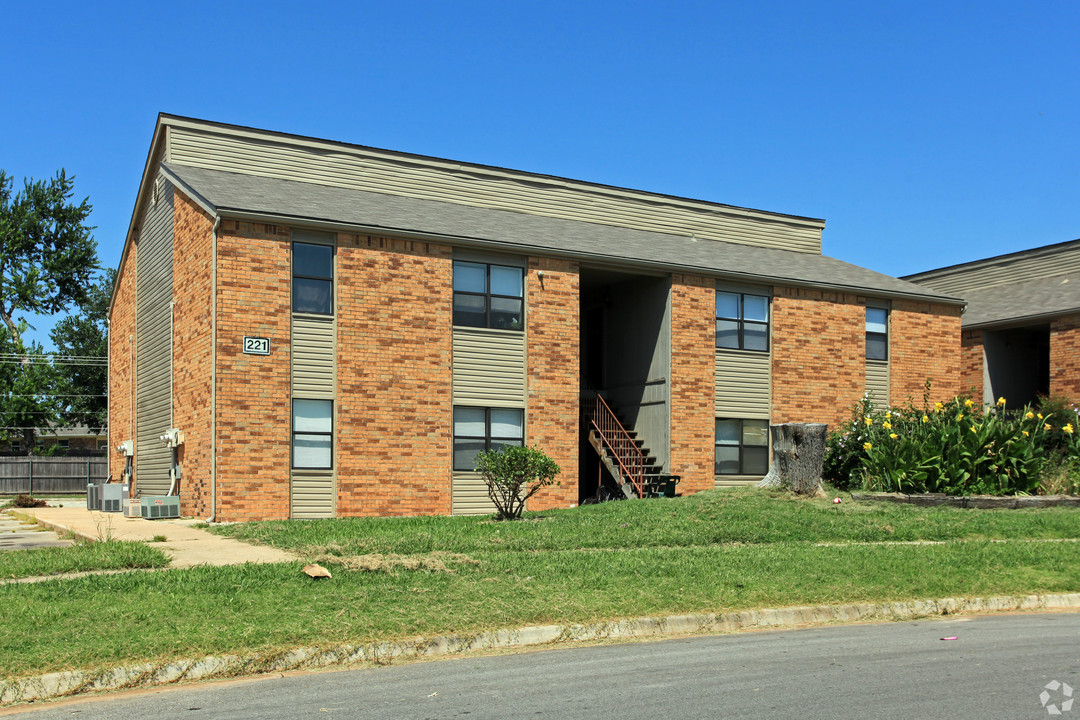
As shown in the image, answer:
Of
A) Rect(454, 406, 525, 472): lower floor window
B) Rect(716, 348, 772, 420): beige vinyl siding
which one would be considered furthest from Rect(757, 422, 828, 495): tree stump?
Rect(454, 406, 525, 472): lower floor window

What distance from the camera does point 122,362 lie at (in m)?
29.5

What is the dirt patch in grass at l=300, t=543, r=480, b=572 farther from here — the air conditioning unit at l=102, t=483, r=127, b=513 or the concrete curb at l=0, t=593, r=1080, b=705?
the air conditioning unit at l=102, t=483, r=127, b=513

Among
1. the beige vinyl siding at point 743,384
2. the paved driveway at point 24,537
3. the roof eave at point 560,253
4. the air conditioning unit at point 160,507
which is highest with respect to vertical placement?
the roof eave at point 560,253

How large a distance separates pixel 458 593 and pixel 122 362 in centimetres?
2260

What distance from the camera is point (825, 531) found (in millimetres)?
15578

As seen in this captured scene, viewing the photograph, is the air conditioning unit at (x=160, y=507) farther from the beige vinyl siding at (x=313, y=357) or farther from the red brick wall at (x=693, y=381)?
the red brick wall at (x=693, y=381)

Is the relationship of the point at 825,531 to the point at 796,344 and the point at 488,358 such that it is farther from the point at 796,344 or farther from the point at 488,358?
the point at 796,344

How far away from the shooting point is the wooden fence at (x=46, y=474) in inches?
1652

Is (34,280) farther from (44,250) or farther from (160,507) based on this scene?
(160,507)

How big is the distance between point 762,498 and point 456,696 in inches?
497

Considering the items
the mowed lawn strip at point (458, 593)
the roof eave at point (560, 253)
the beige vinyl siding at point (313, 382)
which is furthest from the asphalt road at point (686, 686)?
the roof eave at point (560, 253)

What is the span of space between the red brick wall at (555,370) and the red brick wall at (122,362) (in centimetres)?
1176

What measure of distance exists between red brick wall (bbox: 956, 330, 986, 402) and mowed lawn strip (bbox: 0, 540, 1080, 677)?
64.7ft

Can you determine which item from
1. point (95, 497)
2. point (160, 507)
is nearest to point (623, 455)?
point (160, 507)
